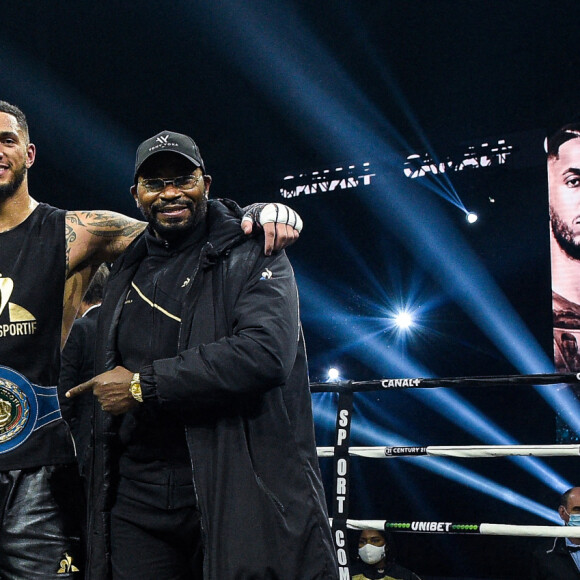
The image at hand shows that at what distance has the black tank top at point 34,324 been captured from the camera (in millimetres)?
1925

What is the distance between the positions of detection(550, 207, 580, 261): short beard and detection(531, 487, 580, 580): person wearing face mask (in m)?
4.66

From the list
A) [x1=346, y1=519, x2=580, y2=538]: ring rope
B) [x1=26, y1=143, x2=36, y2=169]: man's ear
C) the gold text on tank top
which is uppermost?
[x1=26, y1=143, x2=36, y2=169]: man's ear

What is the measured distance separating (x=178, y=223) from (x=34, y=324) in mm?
482

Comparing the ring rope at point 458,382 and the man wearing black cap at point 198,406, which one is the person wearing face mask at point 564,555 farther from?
the man wearing black cap at point 198,406

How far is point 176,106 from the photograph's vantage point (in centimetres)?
950

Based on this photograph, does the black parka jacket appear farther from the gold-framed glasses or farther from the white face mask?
the white face mask

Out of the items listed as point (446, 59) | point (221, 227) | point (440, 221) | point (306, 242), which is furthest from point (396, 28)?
point (221, 227)

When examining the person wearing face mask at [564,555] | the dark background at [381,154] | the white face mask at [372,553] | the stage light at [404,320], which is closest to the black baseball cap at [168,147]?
the person wearing face mask at [564,555]

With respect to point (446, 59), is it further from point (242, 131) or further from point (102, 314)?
point (102, 314)

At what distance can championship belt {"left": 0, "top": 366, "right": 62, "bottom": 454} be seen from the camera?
192 centimetres

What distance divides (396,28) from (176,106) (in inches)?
113

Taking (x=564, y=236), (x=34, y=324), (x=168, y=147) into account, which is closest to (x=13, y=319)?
(x=34, y=324)

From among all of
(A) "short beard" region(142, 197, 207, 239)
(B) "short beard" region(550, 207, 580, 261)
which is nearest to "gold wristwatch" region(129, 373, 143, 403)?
(A) "short beard" region(142, 197, 207, 239)

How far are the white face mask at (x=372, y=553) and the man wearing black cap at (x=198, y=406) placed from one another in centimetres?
344
